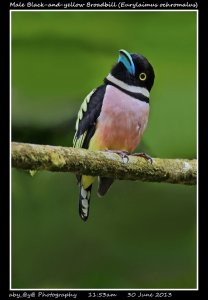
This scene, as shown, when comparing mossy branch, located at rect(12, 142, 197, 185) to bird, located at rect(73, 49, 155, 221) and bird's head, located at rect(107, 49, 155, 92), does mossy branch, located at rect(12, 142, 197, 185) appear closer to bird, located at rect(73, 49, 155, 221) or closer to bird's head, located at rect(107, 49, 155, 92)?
bird, located at rect(73, 49, 155, 221)

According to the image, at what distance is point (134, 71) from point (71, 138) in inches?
30.1

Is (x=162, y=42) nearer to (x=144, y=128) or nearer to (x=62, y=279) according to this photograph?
(x=144, y=128)

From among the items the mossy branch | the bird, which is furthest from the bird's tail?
the mossy branch

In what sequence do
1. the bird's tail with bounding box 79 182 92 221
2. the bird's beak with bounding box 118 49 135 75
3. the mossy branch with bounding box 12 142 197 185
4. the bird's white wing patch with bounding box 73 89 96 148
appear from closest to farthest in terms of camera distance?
the mossy branch with bounding box 12 142 197 185
the bird's beak with bounding box 118 49 135 75
the bird's white wing patch with bounding box 73 89 96 148
the bird's tail with bounding box 79 182 92 221

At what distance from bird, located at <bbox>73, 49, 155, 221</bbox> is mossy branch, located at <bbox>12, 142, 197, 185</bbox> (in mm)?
333

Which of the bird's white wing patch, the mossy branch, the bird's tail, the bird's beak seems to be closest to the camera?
the mossy branch

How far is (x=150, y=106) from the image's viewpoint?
4.34 m

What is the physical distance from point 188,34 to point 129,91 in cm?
74

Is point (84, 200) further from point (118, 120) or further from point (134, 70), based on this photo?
point (134, 70)

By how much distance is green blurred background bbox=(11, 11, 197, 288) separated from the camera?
4352 millimetres

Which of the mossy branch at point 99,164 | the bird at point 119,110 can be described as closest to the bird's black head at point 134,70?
the bird at point 119,110

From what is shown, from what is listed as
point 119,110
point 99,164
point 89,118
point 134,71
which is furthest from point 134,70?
point 99,164

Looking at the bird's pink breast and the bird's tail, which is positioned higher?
the bird's pink breast

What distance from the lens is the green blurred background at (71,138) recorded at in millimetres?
4352
